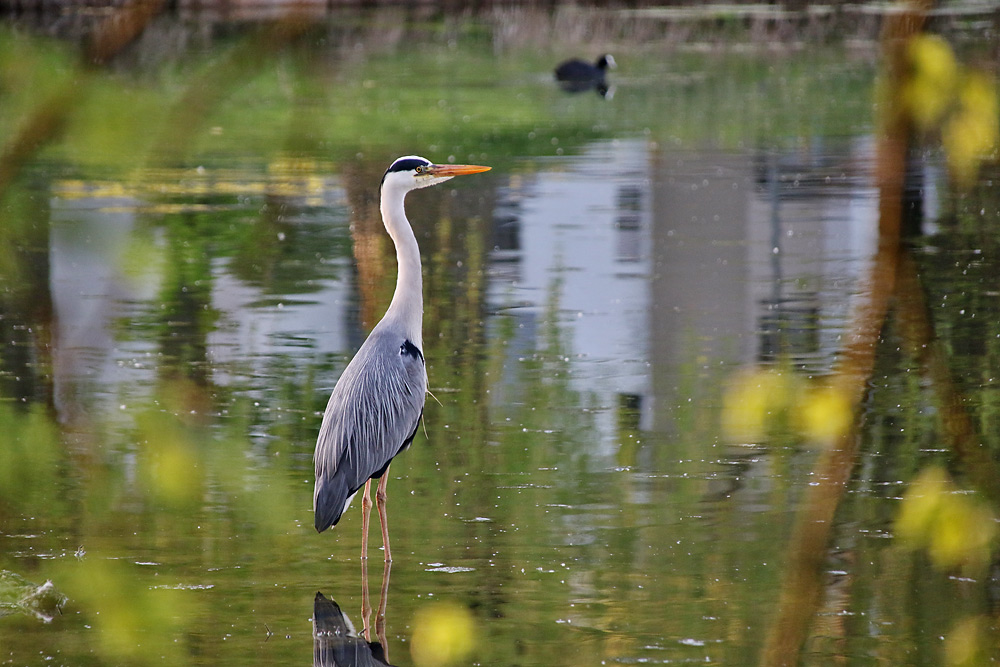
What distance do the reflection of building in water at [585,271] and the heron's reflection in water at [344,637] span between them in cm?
249

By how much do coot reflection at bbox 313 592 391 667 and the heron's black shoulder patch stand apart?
133cm

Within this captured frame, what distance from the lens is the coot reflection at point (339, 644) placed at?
5.15 metres

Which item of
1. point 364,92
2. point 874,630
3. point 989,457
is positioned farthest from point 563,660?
point 364,92

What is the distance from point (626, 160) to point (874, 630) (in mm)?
14724

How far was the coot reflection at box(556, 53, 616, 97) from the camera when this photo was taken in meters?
28.4

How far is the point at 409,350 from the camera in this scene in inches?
260

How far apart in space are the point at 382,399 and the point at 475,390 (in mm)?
2885

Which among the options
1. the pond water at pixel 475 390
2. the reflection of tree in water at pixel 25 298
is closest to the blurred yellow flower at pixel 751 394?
the pond water at pixel 475 390

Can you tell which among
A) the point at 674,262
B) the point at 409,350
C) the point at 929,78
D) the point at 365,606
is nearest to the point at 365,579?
the point at 365,606

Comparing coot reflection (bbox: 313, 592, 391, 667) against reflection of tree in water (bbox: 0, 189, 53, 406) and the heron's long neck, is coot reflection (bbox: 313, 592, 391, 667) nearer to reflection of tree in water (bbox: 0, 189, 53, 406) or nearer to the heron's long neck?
the heron's long neck

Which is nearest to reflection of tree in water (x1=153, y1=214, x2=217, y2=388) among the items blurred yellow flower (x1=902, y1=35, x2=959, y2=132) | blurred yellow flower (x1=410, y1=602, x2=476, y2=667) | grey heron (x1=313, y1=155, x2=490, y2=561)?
grey heron (x1=313, y1=155, x2=490, y2=561)

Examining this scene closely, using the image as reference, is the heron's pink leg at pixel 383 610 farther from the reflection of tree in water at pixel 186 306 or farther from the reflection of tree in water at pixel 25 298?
the reflection of tree in water at pixel 186 306

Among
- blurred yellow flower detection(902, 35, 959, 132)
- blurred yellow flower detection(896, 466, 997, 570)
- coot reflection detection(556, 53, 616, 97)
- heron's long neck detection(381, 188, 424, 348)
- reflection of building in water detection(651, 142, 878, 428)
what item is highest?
blurred yellow flower detection(902, 35, 959, 132)

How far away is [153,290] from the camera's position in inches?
499
